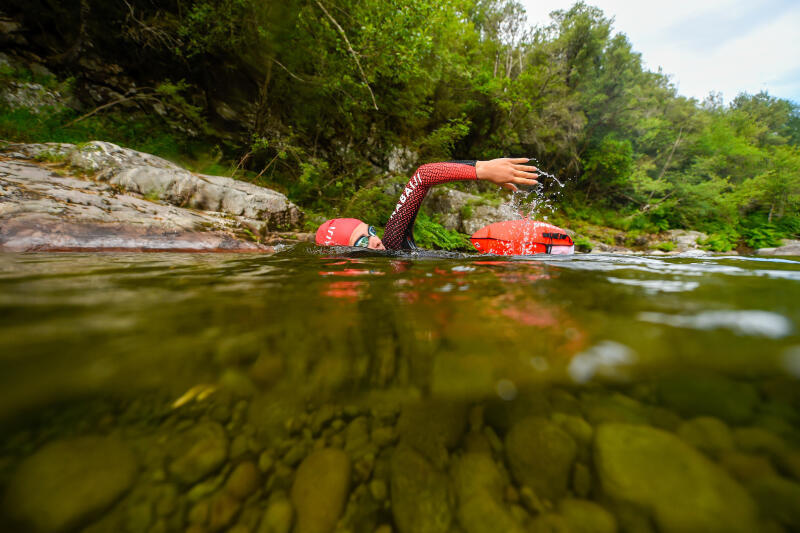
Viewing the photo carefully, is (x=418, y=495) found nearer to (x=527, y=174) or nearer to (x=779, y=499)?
(x=779, y=499)

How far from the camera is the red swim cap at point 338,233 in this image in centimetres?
400

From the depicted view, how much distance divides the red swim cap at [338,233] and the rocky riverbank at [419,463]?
3.39 metres

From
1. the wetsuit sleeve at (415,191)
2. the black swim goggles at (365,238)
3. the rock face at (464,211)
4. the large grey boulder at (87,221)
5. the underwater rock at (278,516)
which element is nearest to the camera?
the underwater rock at (278,516)

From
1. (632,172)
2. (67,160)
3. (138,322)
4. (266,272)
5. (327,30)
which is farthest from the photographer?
(632,172)

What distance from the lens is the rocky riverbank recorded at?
0.48m

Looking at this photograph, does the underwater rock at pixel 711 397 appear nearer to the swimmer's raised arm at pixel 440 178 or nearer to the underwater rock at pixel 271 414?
the underwater rock at pixel 271 414

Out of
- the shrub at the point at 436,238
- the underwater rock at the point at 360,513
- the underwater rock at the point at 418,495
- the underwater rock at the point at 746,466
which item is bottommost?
the underwater rock at the point at 360,513

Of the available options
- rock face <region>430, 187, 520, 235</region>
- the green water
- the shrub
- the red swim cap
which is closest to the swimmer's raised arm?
the red swim cap

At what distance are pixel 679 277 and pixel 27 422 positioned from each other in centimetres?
249

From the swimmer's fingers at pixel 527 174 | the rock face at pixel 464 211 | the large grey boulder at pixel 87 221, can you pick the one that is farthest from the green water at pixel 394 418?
the rock face at pixel 464 211

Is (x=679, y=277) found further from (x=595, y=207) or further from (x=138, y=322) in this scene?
(x=595, y=207)

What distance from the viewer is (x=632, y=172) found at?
13.0 metres

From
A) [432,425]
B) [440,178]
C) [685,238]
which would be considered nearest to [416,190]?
[440,178]

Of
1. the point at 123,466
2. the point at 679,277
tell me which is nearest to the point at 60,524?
the point at 123,466
